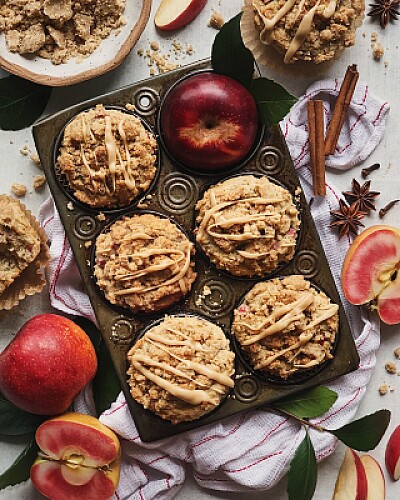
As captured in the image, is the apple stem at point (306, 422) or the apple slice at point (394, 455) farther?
the apple slice at point (394, 455)

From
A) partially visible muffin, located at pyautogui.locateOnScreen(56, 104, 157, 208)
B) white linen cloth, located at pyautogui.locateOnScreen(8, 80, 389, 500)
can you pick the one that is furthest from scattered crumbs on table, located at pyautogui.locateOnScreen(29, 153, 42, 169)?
partially visible muffin, located at pyautogui.locateOnScreen(56, 104, 157, 208)

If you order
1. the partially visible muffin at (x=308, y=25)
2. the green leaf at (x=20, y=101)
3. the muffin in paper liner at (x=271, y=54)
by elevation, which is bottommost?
the green leaf at (x=20, y=101)

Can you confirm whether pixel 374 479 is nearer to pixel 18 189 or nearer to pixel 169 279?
pixel 169 279

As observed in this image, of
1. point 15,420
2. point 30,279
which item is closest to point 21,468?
point 15,420

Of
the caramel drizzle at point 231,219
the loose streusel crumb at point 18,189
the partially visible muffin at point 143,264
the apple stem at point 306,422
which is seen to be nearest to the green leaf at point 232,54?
the caramel drizzle at point 231,219

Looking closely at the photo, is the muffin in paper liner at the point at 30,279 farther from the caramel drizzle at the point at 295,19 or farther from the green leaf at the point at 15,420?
the caramel drizzle at the point at 295,19

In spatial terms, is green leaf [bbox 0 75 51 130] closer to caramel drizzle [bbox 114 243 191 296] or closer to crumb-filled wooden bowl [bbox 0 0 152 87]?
crumb-filled wooden bowl [bbox 0 0 152 87]

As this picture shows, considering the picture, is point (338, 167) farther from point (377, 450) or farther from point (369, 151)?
point (377, 450)
